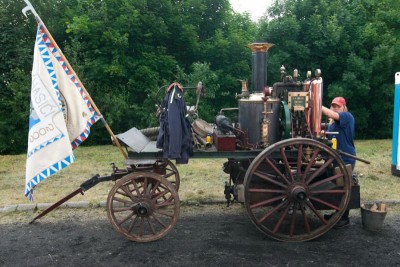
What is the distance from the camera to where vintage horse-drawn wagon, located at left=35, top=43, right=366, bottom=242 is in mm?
4430

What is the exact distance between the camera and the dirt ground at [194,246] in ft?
13.5

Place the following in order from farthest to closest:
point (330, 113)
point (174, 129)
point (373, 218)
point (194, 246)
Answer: point (330, 113), point (373, 218), point (194, 246), point (174, 129)

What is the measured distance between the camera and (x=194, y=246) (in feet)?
14.8

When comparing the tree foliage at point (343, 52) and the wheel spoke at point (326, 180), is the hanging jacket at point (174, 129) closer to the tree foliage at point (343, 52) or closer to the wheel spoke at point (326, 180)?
the wheel spoke at point (326, 180)

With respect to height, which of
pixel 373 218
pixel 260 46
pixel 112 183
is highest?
pixel 260 46

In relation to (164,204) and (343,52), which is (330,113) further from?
(343,52)

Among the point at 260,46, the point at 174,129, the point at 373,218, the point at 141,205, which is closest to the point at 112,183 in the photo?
the point at 141,205

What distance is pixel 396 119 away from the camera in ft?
25.7

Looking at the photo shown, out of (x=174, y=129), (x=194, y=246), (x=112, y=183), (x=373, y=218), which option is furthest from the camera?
(x=112, y=183)

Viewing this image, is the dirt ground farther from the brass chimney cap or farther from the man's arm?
the brass chimney cap

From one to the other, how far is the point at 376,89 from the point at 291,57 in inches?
135

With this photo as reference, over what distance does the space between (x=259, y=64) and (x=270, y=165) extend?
143cm

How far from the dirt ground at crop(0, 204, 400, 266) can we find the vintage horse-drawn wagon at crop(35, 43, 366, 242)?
20 centimetres

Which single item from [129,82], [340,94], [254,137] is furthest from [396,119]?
[129,82]
